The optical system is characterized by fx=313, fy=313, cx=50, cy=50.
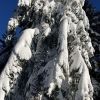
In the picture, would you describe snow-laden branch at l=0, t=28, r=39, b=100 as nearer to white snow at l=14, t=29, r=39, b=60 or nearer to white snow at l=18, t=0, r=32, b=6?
white snow at l=14, t=29, r=39, b=60

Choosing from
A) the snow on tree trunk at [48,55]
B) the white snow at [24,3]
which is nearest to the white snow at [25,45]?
the snow on tree trunk at [48,55]

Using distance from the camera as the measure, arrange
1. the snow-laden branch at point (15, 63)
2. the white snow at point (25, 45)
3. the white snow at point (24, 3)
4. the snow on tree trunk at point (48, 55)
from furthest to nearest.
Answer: the white snow at point (24, 3) → the white snow at point (25, 45) → the snow-laden branch at point (15, 63) → the snow on tree trunk at point (48, 55)

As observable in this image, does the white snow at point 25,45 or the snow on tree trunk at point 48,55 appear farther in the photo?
the white snow at point 25,45

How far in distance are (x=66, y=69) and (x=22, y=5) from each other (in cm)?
541

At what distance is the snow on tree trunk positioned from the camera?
12969 millimetres

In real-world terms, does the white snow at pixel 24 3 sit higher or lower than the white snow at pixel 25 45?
higher

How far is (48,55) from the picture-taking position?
14641 mm

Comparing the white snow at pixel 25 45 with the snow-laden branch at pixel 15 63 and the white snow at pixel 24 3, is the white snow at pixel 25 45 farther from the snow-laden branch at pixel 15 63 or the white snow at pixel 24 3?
the white snow at pixel 24 3

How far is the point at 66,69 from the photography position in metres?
13.2

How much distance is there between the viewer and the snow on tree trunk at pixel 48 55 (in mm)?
12969

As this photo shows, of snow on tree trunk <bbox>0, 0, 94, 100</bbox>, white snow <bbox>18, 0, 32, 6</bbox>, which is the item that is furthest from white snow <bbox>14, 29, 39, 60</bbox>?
white snow <bbox>18, 0, 32, 6</bbox>

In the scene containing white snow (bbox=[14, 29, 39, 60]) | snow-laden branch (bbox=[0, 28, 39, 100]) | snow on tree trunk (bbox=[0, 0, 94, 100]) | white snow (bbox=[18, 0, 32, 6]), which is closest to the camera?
snow on tree trunk (bbox=[0, 0, 94, 100])

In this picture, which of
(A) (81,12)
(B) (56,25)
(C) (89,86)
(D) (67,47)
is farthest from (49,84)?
(A) (81,12)

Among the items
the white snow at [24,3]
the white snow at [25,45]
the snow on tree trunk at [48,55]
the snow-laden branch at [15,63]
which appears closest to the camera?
the snow on tree trunk at [48,55]
